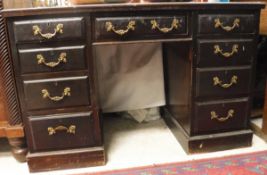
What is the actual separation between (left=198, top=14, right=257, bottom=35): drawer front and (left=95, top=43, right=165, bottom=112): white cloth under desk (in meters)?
0.49

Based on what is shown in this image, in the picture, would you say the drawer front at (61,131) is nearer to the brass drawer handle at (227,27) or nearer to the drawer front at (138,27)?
the drawer front at (138,27)

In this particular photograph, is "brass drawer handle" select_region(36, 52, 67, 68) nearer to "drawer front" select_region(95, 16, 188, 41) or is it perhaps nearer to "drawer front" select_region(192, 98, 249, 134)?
"drawer front" select_region(95, 16, 188, 41)

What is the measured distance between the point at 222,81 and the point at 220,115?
0.17m

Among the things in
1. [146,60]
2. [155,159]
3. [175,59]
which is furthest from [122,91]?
[155,159]

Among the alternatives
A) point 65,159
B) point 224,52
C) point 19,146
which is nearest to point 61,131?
point 65,159

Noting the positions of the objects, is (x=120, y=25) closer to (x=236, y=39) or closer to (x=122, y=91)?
(x=236, y=39)

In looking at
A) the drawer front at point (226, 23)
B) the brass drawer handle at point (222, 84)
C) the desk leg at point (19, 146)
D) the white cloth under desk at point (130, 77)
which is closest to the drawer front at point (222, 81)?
the brass drawer handle at point (222, 84)

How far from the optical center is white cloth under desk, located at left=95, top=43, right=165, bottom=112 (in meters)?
1.62

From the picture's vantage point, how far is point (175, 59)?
143 cm

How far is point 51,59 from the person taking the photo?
1.10 meters

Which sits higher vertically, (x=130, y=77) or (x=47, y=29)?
(x=47, y=29)

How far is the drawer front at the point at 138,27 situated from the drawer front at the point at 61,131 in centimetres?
38

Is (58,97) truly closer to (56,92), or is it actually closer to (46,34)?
(56,92)

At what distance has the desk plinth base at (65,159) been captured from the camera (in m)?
1.20
